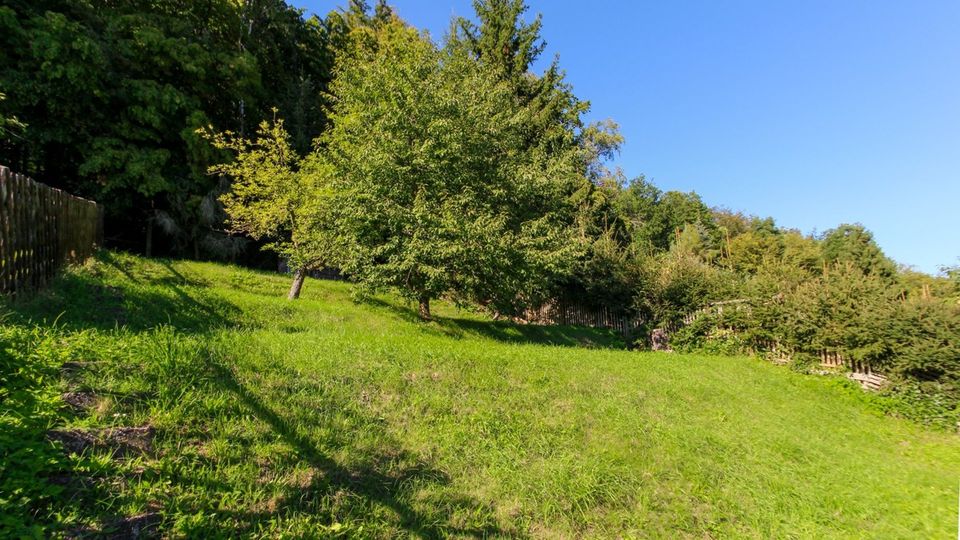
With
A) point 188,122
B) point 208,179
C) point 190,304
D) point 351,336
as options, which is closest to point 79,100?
point 188,122

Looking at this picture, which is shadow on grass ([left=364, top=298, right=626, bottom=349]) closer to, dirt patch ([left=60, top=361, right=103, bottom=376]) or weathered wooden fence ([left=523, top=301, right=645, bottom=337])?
weathered wooden fence ([left=523, top=301, right=645, bottom=337])

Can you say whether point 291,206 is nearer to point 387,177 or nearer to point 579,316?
point 387,177

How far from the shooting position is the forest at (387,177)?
10961 millimetres

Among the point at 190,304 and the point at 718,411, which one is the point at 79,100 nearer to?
the point at 190,304

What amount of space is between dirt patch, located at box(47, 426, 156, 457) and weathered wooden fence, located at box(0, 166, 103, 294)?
12.6 feet

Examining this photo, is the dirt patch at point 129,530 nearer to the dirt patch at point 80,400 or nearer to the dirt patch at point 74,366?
the dirt patch at point 80,400

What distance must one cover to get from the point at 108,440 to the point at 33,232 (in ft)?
17.6

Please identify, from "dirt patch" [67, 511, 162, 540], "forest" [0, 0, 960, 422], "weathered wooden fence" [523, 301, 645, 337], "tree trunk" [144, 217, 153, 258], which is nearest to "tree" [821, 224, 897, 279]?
"forest" [0, 0, 960, 422]

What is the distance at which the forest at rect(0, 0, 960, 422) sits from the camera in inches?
432

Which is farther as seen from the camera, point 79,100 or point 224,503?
point 79,100

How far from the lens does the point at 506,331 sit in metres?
13.8

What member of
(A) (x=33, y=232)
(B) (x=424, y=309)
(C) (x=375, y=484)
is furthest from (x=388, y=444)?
(B) (x=424, y=309)

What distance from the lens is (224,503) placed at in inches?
110

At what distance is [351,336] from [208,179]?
46.1ft
